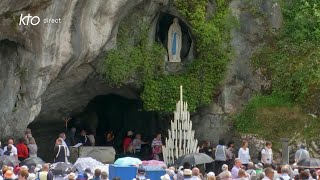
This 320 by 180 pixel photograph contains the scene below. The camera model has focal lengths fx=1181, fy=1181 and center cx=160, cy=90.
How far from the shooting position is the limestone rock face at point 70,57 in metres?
31.8

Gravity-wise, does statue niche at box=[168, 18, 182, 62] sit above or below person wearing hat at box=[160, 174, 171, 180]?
above

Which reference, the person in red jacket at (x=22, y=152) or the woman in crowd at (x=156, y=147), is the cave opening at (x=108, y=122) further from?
the person in red jacket at (x=22, y=152)

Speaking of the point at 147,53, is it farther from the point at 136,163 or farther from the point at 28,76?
the point at 136,163

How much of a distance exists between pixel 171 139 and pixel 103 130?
24.6 feet

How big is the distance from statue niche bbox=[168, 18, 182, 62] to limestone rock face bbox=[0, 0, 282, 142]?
96 cm

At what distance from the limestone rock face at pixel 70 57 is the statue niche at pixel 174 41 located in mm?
964

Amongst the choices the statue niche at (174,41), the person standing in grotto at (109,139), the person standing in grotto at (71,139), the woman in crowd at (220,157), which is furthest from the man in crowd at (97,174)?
the person standing in grotto at (109,139)

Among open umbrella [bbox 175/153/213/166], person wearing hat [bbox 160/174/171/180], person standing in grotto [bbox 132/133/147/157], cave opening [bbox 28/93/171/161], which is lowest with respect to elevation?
person wearing hat [bbox 160/174/171/180]

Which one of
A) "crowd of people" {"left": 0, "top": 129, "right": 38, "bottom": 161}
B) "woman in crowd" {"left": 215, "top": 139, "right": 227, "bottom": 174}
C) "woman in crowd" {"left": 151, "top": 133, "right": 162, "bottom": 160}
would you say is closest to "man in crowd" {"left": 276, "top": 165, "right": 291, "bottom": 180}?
"woman in crowd" {"left": 215, "top": 139, "right": 227, "bottom": 174}

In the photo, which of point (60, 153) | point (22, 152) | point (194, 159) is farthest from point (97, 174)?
point (60, 153)

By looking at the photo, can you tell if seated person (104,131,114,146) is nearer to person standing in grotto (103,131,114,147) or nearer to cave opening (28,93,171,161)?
person standing in grotto (103,131,114,147)

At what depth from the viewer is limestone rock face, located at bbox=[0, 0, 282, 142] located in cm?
3175

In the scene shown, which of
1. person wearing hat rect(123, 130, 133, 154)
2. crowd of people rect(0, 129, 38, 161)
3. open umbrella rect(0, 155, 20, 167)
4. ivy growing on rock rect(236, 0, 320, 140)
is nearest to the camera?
open umbrella rect(0, 155, 20, 167)

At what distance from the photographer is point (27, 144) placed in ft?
104
